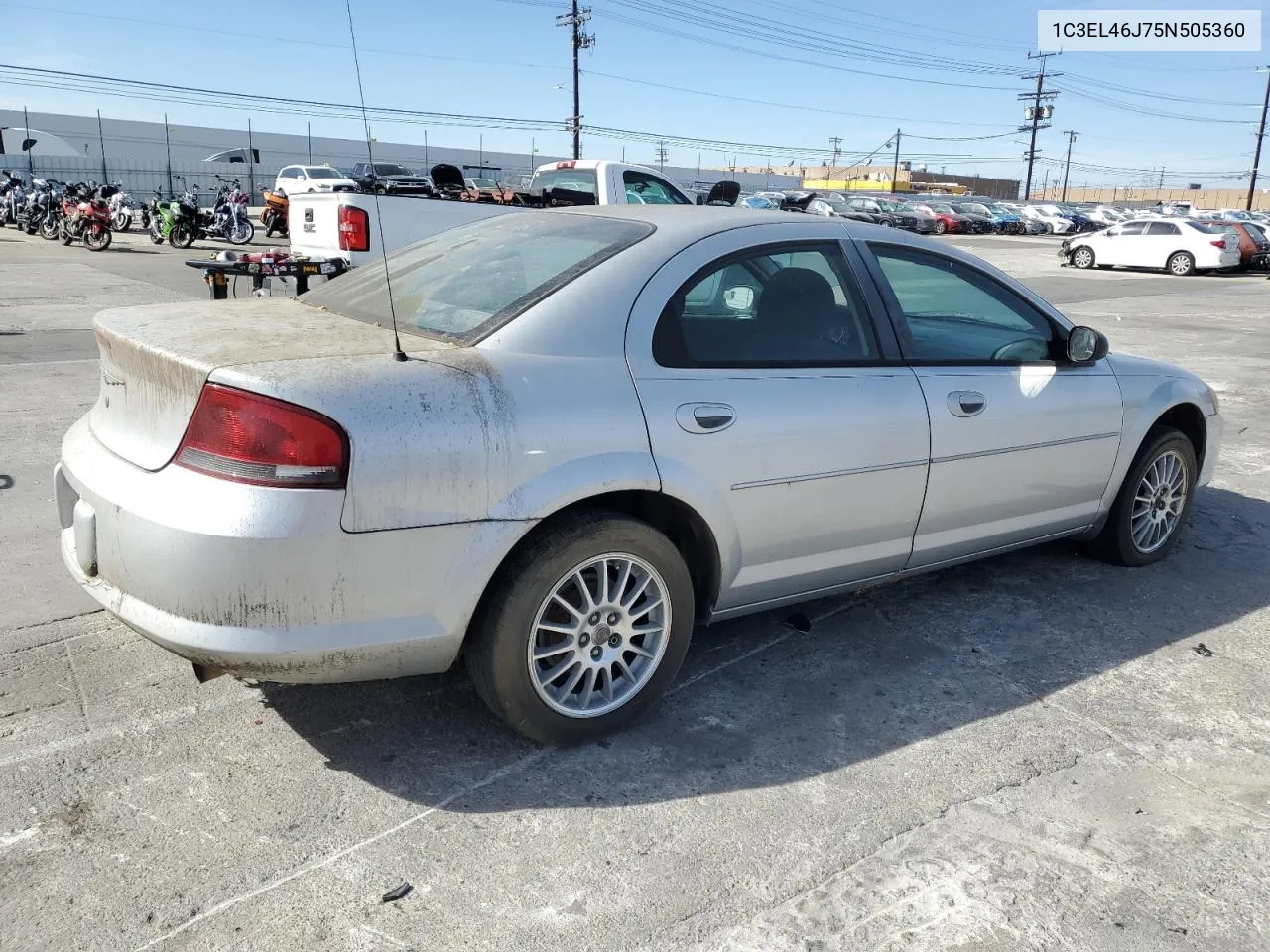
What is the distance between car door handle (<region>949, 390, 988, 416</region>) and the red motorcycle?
71.7 feet

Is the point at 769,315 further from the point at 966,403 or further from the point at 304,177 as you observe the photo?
the point at 304,177

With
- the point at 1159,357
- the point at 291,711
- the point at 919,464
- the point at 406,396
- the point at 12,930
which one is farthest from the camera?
the point at 1159,357

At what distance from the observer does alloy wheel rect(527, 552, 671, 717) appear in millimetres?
2984

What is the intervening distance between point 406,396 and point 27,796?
4.84 ft

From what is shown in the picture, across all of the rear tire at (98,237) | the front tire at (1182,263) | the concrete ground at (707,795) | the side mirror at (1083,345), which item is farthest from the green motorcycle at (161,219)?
the front tire at (1182,263)

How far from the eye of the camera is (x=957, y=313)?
4.25 m

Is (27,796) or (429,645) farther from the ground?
(429,645)

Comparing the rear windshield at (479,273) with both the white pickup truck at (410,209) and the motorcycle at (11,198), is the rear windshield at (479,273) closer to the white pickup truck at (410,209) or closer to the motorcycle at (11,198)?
the white pickup truck at (410,209)

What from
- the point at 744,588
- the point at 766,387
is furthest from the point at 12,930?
the point at 766,387

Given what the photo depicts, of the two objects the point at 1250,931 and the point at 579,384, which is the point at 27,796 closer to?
the point at 579,384

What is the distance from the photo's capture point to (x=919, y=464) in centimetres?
362

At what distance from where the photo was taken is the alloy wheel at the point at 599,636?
9.79 ft

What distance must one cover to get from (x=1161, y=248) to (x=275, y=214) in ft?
77.1

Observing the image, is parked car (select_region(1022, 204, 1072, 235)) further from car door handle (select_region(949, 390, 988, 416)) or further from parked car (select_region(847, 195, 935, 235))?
car door handle (select_region(949, 390, 988, 416))
